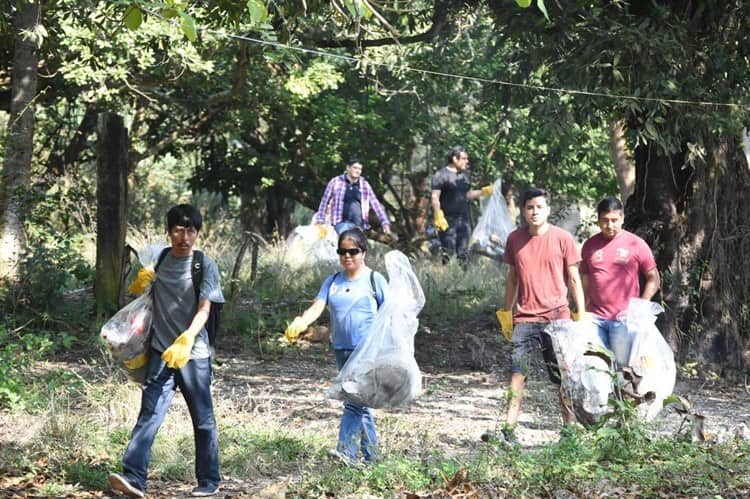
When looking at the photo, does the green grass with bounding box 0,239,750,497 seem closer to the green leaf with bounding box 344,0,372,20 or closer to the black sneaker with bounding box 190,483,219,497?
the black sneaker with bounding box 190,483,219,497

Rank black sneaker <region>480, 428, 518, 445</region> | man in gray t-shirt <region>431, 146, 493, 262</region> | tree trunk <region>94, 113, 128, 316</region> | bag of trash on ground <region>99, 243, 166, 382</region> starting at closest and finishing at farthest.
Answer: bag of trash on ground <region>99, 243, 166, 382</region> → black sneaker <region>480, 428, 518, 445</region> → tree trunk <region>94, 113, 128, 316</region> → man in gray t-shirt <region>431, 146, 493, 262</region>

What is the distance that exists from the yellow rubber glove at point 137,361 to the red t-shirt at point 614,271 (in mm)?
3198

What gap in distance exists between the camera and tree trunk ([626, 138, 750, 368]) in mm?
11031

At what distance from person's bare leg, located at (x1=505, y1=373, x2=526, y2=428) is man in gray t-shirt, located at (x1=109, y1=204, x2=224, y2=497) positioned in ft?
6.55

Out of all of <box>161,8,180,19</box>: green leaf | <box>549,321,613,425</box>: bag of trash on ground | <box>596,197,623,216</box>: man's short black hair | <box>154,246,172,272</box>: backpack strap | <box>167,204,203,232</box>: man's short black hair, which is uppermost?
<box>161,8,180,19</box>: green leaf

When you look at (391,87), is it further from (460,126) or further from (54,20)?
(54,20)

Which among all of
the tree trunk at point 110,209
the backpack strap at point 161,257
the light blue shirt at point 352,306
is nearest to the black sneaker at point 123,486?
the backpack strap at point 161,257

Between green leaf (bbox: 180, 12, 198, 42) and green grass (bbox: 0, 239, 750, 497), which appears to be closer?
green leaf (bbox: 180, 12, 198, 42)

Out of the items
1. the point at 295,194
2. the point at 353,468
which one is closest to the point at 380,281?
the point at 353,468

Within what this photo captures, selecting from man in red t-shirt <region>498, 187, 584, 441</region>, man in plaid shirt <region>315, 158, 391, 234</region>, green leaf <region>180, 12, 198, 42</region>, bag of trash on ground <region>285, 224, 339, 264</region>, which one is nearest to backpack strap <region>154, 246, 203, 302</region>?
green leaf <region>180, 12, 198, 42</region>

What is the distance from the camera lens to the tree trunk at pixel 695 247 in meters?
11.0

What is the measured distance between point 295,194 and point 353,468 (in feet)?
49.3

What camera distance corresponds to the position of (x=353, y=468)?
251 inches

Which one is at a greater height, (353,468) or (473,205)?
(473,205)
